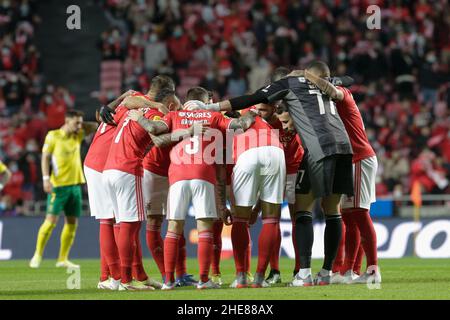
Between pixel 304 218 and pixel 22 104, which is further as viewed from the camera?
pixel 22 104

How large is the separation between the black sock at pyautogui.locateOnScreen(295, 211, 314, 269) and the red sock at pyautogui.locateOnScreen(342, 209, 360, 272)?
28.9 inches

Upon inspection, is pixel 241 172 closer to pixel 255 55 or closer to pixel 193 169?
pixel 193 169

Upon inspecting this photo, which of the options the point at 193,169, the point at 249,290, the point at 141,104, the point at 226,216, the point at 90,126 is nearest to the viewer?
the point at 249,290

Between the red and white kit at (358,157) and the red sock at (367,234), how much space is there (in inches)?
5.5

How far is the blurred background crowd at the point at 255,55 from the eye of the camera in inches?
1005

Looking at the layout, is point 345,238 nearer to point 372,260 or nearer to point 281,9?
point 372,260

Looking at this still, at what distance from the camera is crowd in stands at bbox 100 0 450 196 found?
26.0 metres

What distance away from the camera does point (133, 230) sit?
1141cm

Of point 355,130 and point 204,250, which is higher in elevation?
point 355,130

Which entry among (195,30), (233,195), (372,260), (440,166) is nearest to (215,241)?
(233,195)

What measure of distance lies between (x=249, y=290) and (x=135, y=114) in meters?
2.27

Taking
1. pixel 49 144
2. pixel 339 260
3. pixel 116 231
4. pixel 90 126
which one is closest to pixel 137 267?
pixel 116 231

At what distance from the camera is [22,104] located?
26641mm

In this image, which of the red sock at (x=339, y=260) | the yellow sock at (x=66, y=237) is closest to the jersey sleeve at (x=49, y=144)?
the yellow sock at (x=66, y=237)
